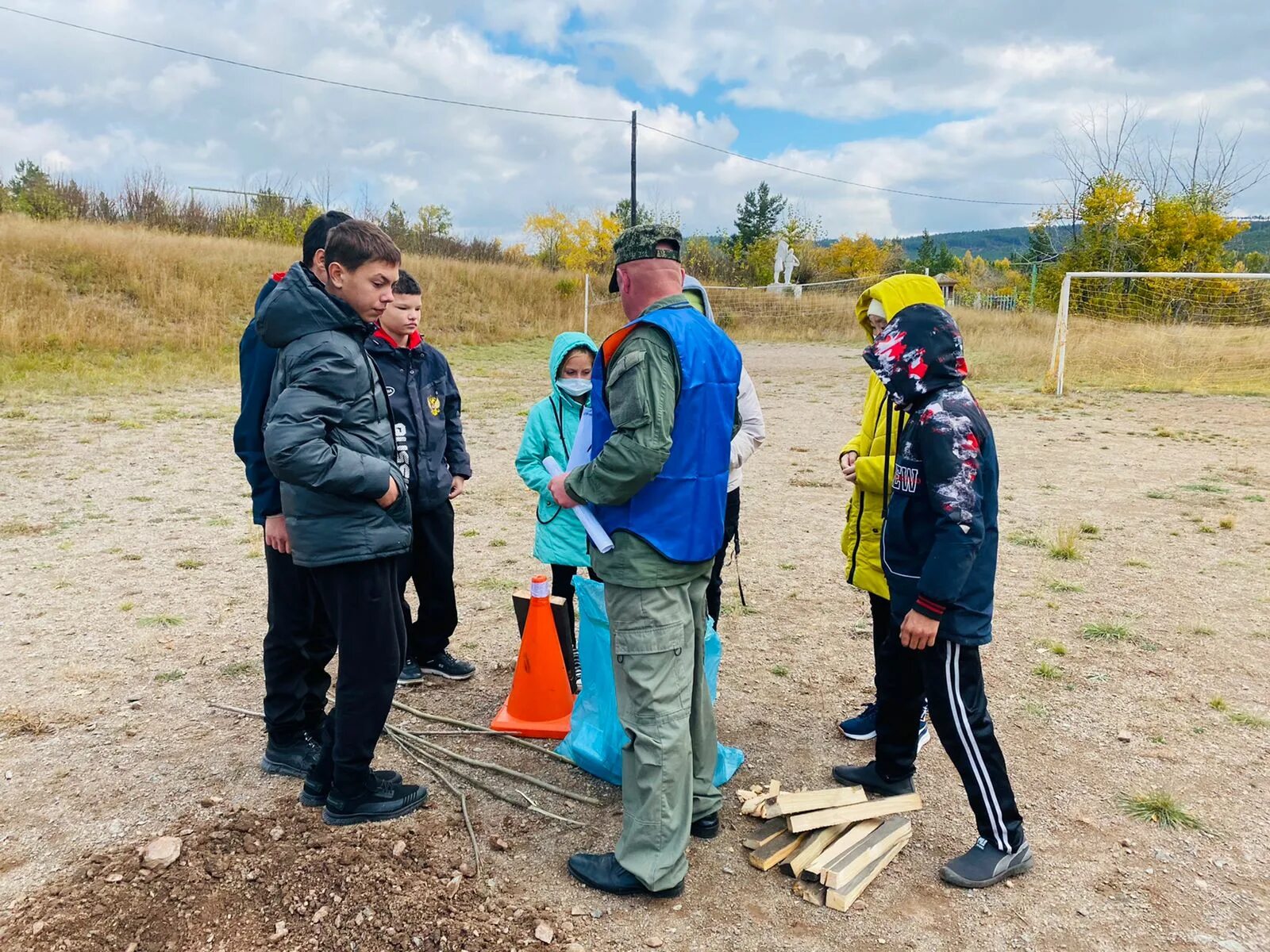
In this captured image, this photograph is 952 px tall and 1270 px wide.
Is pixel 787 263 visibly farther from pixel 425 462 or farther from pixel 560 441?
pixel 425 462

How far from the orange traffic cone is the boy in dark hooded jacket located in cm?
91

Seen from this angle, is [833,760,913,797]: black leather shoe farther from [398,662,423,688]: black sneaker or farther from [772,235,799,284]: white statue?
[772,235,799,284]: white statue

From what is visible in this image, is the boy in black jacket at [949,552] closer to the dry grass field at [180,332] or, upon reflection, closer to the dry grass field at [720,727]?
the dry grass field at [720,727]

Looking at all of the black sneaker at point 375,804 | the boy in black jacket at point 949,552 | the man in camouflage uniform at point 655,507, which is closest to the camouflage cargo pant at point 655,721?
the man in camouflage uniform at point 655,507

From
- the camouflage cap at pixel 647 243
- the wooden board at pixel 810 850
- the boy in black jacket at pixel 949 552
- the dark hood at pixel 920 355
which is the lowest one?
the wooden board at pixel 810 850

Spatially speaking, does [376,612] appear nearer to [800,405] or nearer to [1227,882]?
[1227,882]

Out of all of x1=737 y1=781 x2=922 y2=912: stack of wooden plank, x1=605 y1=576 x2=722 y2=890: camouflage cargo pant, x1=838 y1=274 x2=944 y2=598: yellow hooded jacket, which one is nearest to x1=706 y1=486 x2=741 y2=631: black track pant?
x1=838 y1=274 x2=944 y2=598: yellow hooded jacket

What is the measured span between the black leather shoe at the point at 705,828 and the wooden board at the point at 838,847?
34 centimetres

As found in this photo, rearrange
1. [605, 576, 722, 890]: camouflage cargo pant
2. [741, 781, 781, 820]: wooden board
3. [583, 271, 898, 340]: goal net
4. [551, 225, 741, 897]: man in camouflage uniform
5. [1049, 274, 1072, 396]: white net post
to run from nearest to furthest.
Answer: [551, 225, 741, 897]: man in camouflage uniform < [605, 576, 722, 890]: camouflage cargo pant < [741, 781, 781, 820]: wooden board < [1049, 274, 1072, 396]: white net post < [583, 271, 898, 340]: goal net

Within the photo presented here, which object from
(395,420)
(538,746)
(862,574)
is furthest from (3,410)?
(862,574)

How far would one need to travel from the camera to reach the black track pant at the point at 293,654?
3043 mm

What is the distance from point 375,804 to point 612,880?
35.4 inches

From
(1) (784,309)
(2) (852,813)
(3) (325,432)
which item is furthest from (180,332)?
(1) (784,309)

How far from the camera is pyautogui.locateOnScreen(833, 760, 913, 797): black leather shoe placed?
3186 millimetres
